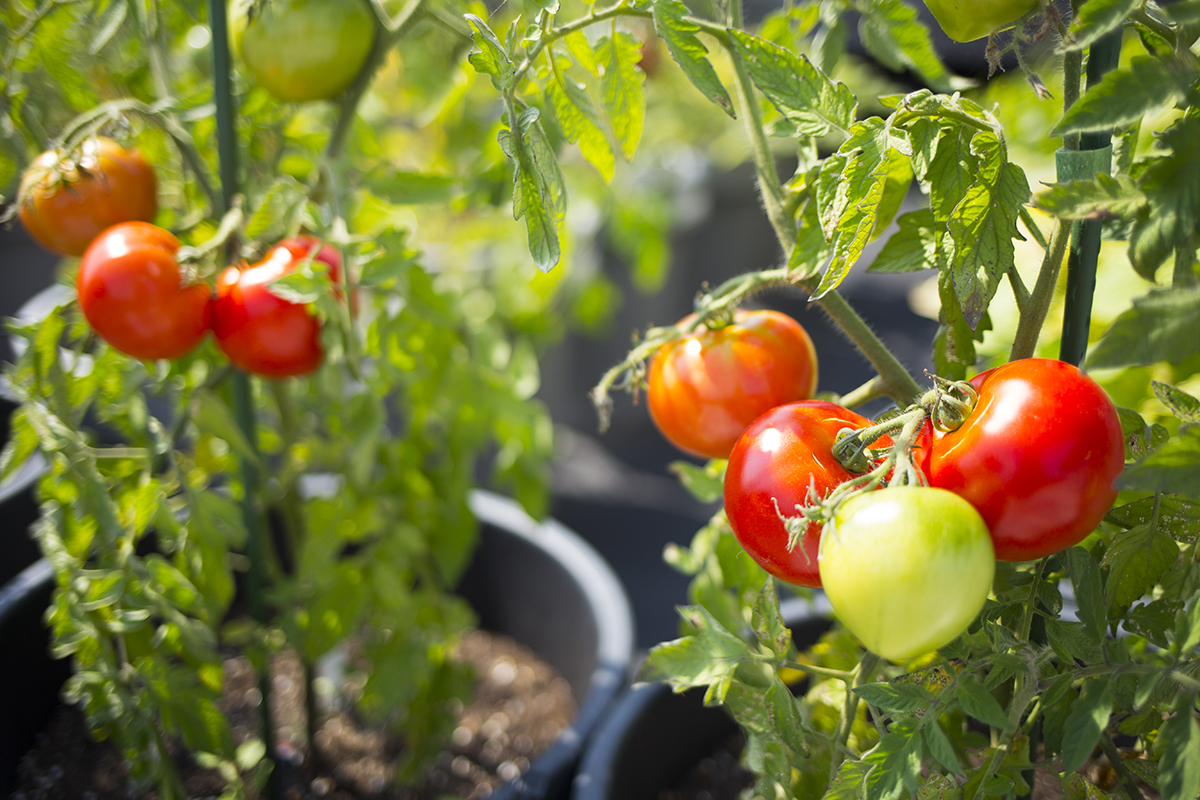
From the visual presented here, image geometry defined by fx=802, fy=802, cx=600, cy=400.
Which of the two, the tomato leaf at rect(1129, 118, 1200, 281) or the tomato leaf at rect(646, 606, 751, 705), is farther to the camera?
the tomato leaf at rect(646, 606, 751, 705)

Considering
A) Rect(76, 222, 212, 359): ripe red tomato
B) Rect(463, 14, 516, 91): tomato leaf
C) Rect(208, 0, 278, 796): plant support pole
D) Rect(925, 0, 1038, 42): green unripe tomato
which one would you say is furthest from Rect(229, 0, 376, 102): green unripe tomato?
Rect(925, 0, 1038, 42): green unripe tomato

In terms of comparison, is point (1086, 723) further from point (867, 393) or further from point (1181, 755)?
point (867, 393)

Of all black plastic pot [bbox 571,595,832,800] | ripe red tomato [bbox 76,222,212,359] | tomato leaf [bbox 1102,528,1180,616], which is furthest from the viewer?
black plastic pot [bbox 571,595,832,800]

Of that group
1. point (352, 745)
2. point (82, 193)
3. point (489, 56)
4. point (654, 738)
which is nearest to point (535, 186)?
point (489, 56)

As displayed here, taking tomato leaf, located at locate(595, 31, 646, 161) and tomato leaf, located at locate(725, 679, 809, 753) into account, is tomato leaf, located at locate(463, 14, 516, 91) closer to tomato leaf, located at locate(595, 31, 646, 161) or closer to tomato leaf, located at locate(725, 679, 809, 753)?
tomato leaf, located at locate(595, 31, 646, 161)

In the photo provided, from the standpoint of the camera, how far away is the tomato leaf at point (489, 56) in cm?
31

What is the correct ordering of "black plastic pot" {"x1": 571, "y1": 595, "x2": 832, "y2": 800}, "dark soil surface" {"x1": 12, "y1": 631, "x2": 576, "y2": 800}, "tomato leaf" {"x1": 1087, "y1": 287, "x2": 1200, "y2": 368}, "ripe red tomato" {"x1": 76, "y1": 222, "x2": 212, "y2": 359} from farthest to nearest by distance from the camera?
"dark soil surface" {"x1": 12, "y1": 631, "x2": 576, "y2": 800}, "black plastic pot" {"x1": 571, "y1": 595, "x2": 832, "y2": 800}, "ripe red tomato" {"x1": 76, "y1": 222, "x2": 212, "y2": 359}, "tomato leaf" {"x1": 1087, "y1": 287, "x2": 1200, "y2": 368}

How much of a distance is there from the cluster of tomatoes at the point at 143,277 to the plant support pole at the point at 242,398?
0.06 m

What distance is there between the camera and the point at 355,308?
55cm

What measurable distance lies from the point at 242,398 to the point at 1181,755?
0.59m

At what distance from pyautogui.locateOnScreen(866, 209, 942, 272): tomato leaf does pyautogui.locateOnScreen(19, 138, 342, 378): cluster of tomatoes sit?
335 mm

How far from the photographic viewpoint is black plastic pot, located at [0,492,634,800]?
67 centimetres

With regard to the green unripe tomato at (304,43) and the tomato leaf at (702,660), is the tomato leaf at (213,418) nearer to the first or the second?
the green unripe tomato at (304,43)

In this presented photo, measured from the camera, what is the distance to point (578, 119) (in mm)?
376
